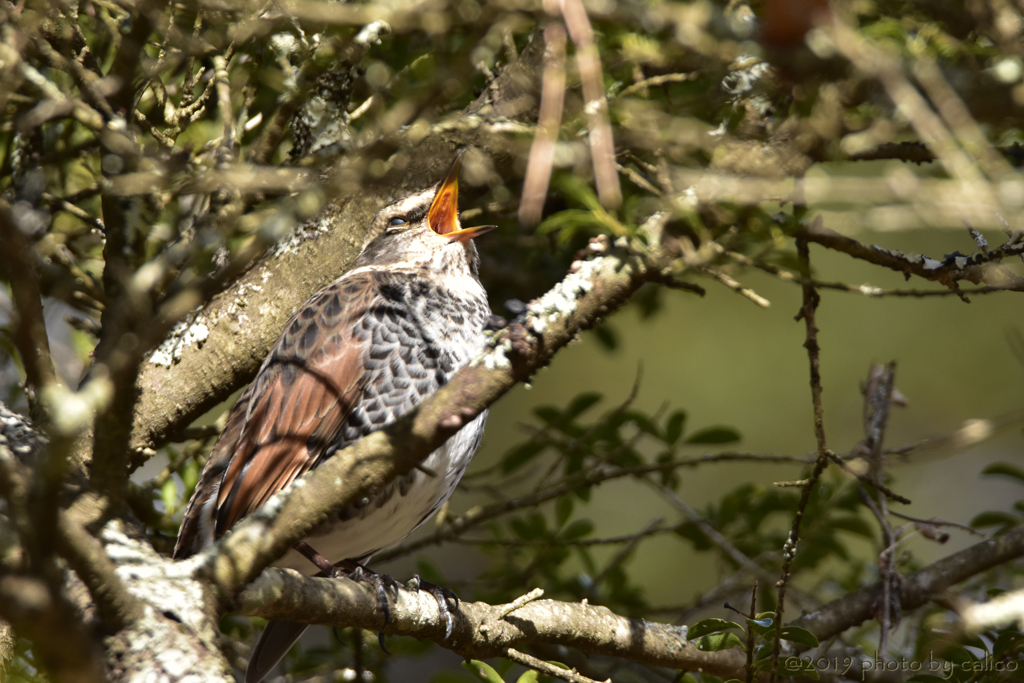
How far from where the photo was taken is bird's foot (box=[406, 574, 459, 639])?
93.4 inches

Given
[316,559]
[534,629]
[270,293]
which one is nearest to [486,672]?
[534,629]

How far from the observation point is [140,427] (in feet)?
8.67

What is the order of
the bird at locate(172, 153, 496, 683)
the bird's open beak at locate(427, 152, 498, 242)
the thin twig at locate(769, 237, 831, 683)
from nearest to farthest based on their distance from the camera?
the thin twig at locate(769, 237, 831, 683) < the bird at locate(172, 153, 496, 683) < the bird's open beak at locate(427, 152, 498, 242)

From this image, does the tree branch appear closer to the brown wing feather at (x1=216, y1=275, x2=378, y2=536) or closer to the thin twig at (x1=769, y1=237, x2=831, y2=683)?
the thin twig at (x1=769, y1=237, x2=831, y2=683)

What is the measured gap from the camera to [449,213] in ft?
11.4

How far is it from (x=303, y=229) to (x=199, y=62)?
0.76m

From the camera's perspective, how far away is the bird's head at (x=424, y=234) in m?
3.44

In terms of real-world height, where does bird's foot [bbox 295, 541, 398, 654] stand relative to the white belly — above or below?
below

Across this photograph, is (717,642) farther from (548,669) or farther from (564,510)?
(564,510)

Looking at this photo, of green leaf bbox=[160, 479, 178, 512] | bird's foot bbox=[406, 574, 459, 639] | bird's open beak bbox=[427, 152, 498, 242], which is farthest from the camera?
bird's open beak bbox=[427, 152, 498, 242]

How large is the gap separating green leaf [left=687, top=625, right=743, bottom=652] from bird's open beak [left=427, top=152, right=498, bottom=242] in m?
1.64

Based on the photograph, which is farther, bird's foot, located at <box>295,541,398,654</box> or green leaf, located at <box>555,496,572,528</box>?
green leaf, located at <box>555,496,572,528</box>

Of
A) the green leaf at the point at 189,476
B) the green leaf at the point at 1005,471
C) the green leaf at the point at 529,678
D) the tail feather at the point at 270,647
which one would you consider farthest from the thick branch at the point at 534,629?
the green leaf at the point at 1005,471

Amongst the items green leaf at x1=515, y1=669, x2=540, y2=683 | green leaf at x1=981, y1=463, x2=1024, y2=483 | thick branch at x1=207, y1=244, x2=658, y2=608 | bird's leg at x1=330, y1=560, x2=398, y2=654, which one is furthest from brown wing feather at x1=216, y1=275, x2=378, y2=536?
green leaf at x1=981, y1=463, x2=1024, y2=483
